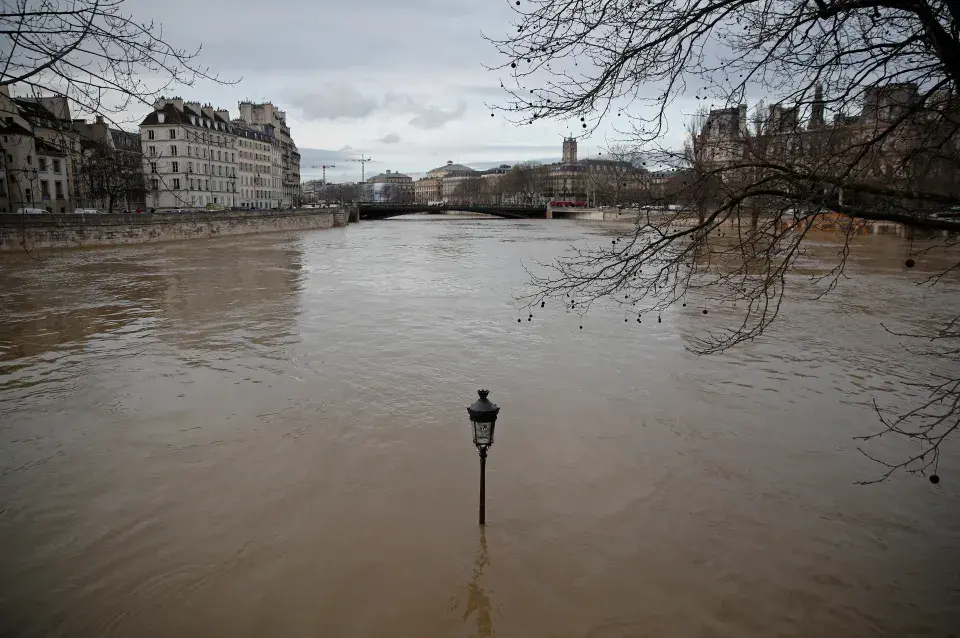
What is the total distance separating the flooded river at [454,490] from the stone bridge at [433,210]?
69.8 metres

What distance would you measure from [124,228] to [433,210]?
49724 millimetres

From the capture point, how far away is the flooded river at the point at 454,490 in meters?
5.11

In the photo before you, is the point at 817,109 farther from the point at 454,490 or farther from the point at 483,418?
the point at 454,490

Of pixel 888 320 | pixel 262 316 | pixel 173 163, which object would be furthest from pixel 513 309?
pixel 173 163

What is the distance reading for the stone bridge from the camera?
8256cm

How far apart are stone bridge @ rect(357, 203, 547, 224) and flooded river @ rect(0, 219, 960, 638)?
69843 millimetres

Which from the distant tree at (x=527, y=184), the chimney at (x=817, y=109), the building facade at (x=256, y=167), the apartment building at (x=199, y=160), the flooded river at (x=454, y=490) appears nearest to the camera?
the chimney at (x=817, y=109)

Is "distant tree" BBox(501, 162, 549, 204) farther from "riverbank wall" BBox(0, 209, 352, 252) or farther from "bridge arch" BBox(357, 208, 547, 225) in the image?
"riverbank wall" BBox(0, 209, 352, 252)

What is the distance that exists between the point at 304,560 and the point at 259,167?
99.2 m

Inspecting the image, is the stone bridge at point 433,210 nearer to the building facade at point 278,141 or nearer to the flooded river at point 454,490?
the building facade at point 278,141

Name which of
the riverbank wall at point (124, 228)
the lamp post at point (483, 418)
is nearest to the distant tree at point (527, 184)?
the riverbank wall at point (124, 228)

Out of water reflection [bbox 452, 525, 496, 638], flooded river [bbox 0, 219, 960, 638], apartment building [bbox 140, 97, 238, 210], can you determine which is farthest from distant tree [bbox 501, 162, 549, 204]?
water reflection [bbox 452, 525, 496, 638]

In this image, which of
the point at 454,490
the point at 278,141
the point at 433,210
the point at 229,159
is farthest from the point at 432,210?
the point at 454,490

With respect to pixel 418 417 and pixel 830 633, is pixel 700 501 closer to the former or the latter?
pixel 830 633
